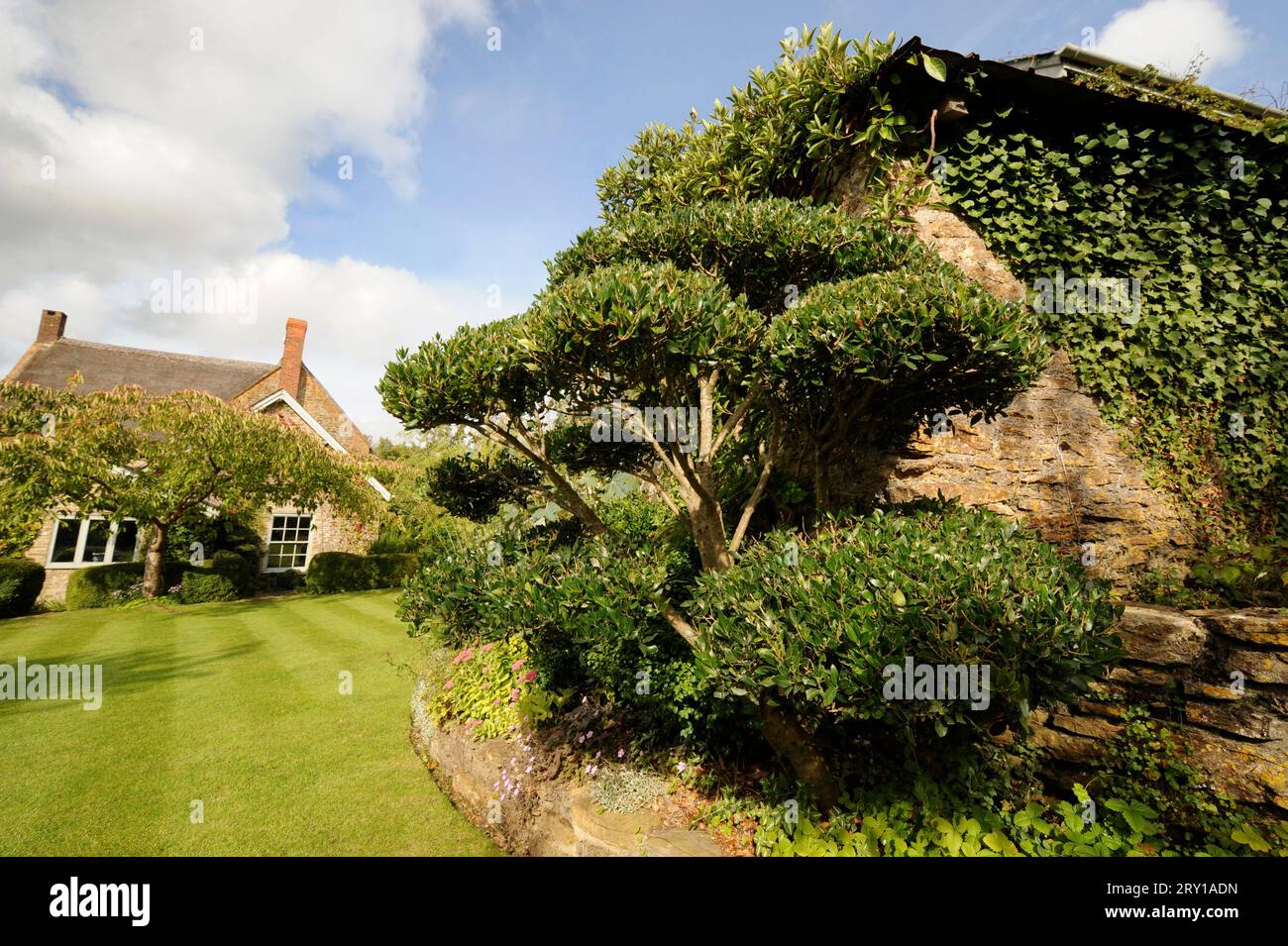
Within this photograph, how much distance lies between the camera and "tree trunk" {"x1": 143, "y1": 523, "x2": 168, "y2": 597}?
56.0 feet

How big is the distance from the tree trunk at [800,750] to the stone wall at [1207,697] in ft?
5.82

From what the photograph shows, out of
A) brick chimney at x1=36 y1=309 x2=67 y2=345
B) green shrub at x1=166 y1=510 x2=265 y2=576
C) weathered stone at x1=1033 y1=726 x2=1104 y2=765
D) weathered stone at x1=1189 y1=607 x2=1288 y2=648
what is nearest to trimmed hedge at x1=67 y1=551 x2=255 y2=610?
green shrub at x1=166 y1=510 x2=265 y2=576

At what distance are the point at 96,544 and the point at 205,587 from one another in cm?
519

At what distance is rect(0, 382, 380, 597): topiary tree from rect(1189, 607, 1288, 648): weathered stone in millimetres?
19490

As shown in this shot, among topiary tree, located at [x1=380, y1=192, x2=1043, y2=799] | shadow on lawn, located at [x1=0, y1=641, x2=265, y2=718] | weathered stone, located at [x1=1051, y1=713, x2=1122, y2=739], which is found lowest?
shadow on lawn, located at [x1=0, y1=641, x2=265, y2=718]

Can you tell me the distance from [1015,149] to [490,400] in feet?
22.8

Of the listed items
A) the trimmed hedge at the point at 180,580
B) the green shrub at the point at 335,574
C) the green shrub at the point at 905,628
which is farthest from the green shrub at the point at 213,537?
the green shrub at the point at 905,628

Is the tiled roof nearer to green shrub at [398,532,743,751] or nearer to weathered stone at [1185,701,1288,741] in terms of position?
green shrub at [398,532,743,751]

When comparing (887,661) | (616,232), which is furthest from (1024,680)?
(616,232)

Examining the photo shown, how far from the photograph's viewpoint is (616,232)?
571 cm

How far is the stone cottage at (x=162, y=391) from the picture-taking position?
18.5 metres

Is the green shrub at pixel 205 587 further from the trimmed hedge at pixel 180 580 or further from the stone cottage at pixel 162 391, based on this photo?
the stone cottage at pixel 162 391

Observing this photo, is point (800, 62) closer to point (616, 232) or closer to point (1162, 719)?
point (616, 232)
